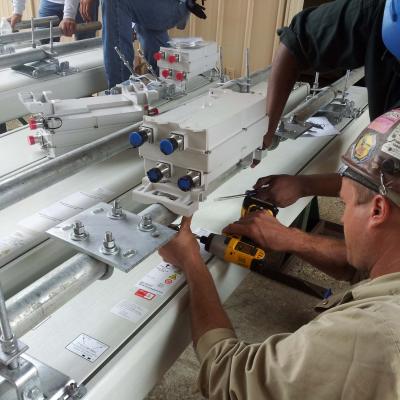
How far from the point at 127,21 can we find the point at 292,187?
148 centimetres

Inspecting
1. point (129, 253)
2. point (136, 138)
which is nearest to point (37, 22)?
point (136, 138)

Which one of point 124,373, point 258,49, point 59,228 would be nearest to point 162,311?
point 124,373

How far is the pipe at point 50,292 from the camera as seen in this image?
0.60 m

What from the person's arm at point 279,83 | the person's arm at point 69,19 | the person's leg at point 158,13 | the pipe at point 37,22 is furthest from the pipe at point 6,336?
the person's arm at point 69,19

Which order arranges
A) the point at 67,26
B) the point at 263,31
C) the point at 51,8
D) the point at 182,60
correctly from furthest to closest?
the point at 263,31
the point at 51,8
the point at 67,26
the point at 182,60

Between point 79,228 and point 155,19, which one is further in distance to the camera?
point 155,19

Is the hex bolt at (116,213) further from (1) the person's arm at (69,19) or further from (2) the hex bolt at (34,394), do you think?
(1) the person's arm at (69,19)

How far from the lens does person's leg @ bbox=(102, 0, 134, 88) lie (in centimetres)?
226

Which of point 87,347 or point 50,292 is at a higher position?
point 50,292

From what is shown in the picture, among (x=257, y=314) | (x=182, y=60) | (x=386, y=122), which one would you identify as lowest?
(x=257, y=314)

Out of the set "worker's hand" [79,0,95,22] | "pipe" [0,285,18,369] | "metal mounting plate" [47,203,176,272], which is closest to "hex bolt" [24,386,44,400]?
"pipe" [0,285,18,369]

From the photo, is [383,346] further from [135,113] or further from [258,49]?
[258,49]

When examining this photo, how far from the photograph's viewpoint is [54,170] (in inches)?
39.3

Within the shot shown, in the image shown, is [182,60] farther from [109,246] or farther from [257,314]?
[109,246]
